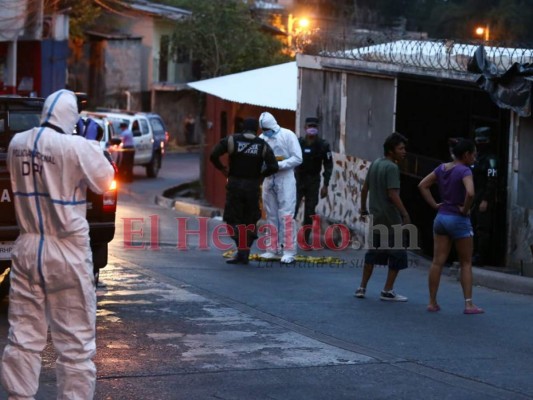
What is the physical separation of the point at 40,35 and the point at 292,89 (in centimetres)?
1575

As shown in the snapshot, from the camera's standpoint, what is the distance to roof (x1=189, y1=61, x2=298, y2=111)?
21.0 m

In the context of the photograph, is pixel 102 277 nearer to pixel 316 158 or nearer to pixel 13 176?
pixel 316 158

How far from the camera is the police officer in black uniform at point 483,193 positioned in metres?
13.7

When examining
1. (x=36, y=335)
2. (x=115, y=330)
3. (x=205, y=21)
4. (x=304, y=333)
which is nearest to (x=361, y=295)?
(x=304, y=333)

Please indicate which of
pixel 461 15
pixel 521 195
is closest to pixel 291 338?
pixel 521 195

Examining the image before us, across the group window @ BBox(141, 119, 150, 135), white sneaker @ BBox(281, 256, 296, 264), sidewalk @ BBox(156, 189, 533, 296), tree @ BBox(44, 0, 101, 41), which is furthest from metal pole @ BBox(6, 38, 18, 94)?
white sneaker @ BBox(281, 256, 296, 264)

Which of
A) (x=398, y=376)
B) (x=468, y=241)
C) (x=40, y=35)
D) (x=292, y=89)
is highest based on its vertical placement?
(x=40, y=35)

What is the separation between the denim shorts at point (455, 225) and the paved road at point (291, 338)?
78cm

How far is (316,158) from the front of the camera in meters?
16.1

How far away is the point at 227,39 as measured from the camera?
130 ft

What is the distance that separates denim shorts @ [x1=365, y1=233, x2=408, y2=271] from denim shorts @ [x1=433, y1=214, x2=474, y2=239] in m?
0.70

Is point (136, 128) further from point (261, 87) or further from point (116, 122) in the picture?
point (261, 87)

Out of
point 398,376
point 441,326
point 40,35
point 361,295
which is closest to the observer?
point 398,376

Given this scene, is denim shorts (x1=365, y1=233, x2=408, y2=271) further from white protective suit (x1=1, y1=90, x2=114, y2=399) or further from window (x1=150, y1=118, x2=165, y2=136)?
window (x1=150, y1=118, x2=165, y2=136)
